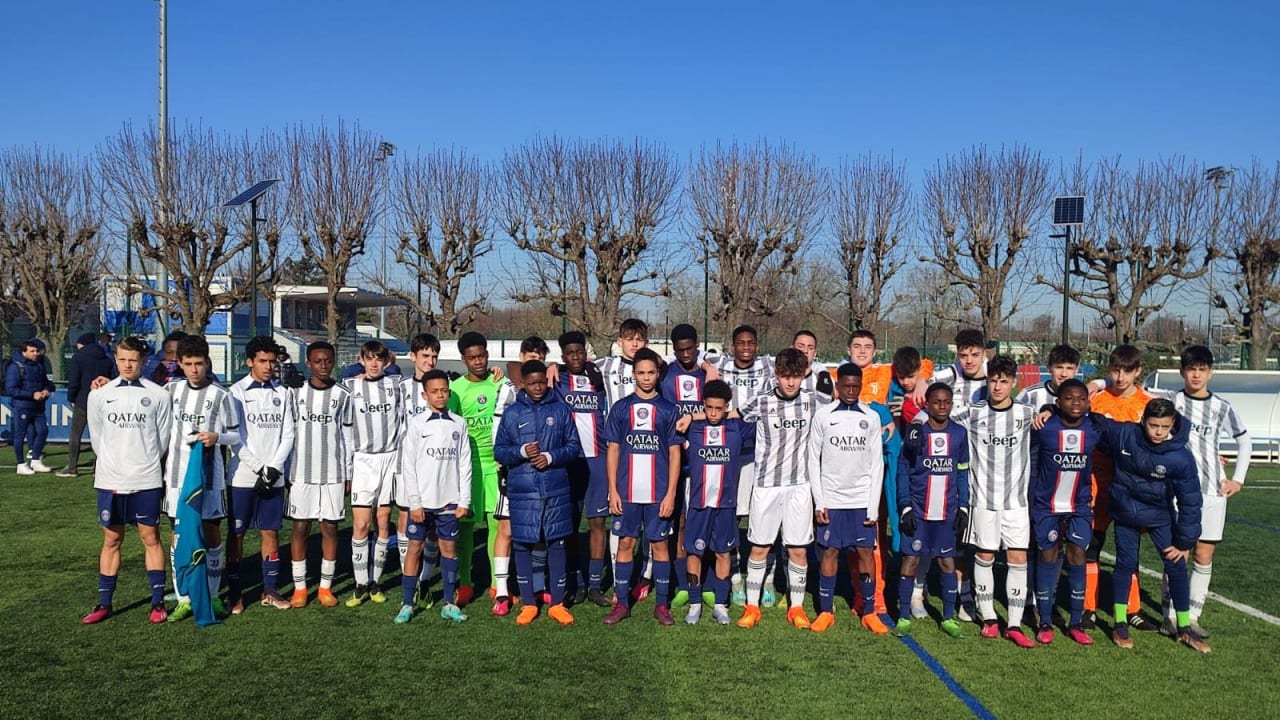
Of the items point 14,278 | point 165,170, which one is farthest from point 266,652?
point 14,278

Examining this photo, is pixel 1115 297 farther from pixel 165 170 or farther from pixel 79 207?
pixel 79 207

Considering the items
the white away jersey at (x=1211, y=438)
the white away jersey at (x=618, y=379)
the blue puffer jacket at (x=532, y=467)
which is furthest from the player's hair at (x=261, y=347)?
the white away jersey at (x=1211, y=438)

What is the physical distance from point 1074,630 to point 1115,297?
2402 centimetres

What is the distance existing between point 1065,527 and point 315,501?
5.01m

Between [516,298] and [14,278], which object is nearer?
[516,298]

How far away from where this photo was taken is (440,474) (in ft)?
20.7

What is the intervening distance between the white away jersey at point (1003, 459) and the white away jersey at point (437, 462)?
10.9 ft

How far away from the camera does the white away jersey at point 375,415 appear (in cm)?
665

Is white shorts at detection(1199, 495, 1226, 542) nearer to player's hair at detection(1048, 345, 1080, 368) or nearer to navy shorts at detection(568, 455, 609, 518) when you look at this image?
player's hair at detection(1048, 345, 1080, 368)

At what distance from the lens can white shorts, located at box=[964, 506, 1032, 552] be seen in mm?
6129

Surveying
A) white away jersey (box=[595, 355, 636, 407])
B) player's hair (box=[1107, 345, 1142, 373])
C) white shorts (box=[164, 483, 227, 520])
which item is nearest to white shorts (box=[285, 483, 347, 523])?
white shorts (box=[164, 483, 227, 520])

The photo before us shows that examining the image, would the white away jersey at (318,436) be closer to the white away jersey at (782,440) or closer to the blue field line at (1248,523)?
the white away jersey at (782,440)

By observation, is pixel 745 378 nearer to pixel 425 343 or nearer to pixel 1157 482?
pixel 425 343

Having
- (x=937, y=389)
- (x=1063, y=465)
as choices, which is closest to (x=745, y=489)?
(x=937, y=389)
